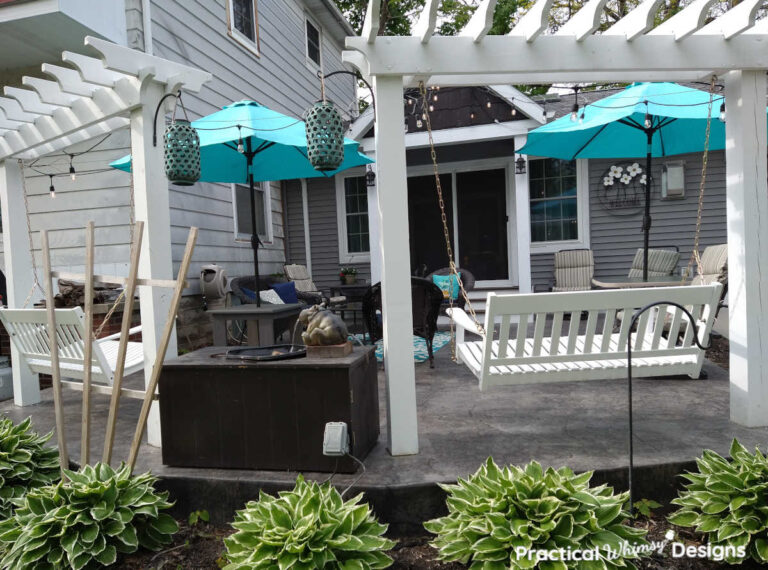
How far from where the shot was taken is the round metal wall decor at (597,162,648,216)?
755 cm

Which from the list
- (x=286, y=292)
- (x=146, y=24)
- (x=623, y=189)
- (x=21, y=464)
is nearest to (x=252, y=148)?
(x=146, y=24)

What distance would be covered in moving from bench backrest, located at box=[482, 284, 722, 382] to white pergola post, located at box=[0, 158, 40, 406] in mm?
3596

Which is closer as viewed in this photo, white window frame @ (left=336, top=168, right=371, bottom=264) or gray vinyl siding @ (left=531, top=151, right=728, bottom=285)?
gray vinyl siding @ (left=531, top=151, right=728, bottom=285)

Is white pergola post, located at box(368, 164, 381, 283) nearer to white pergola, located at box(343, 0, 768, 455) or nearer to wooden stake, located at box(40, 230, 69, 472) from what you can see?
white pergola, located at box(343, 0, 768, 455)

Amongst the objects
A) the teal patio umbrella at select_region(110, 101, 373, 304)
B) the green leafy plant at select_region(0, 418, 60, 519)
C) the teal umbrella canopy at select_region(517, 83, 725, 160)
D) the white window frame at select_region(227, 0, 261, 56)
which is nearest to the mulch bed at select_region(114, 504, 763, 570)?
the green leafy plant at select_region(0, 418, 60, 519)

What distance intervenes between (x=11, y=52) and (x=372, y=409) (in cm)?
510

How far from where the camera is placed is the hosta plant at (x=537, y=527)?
177 cm

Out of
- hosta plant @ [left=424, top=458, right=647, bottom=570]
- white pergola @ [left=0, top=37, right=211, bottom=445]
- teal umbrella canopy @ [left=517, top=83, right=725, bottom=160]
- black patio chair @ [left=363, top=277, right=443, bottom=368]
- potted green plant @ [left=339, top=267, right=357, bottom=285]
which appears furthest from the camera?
potted green plant @ [left=339, top=267, right=357, bottom=285]

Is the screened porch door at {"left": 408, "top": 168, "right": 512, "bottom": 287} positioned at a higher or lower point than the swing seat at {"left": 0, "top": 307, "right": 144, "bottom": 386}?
higher

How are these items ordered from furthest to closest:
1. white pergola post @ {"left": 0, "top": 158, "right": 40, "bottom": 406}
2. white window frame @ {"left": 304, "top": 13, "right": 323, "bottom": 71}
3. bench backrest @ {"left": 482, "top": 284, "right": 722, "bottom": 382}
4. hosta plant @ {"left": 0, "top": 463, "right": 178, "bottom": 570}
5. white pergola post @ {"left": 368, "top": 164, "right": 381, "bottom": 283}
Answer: white window frame @ {"left": 304, "top": 13, "right": 323, "bottom": 71} < white pergola post @ {"left": 368, "top": 164, "right": 381, "bottom": 283} < white pergola post @ {"left": 0, "top": 158, "right": 40, "bottom": 406} < bench backrest @ {"left": 482, "top": 284, "right": 722, "bottom": 382} < hosta plant @ {"left": 0, "top": 463, "right": 178, "bottom": 570}

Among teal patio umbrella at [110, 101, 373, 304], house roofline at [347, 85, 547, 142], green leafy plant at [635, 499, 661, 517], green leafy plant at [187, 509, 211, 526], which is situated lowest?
green leafy plant at [187, 509, 211, 526]

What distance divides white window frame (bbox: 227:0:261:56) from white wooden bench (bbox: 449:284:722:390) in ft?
20.5

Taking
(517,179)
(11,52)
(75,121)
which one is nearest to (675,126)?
(517,179)

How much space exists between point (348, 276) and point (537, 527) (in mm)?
6908
